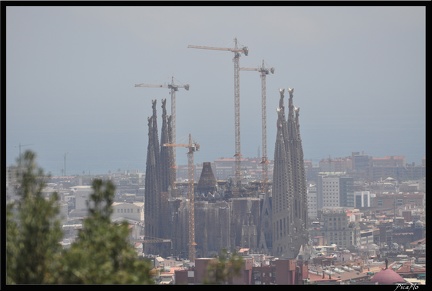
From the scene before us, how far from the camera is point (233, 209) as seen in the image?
137ft

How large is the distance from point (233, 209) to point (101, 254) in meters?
34.2

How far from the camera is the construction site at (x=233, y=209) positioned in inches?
1613

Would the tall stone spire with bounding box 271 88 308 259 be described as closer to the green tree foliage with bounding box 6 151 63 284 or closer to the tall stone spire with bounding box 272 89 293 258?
the tall stone spire with bounding box 272 89 293 258

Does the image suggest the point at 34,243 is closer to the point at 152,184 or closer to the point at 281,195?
the point at 281,195

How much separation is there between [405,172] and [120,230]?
168 ft

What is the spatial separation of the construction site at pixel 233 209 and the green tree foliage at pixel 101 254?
104ft

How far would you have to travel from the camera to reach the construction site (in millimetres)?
40969

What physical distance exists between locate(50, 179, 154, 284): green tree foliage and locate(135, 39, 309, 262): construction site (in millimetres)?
31825

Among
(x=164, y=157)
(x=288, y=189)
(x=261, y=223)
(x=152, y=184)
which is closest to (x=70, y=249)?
(x=288, y=189)

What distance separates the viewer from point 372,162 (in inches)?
2388

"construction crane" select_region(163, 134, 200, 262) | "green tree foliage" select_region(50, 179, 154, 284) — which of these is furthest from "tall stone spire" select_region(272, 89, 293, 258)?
"green tree foliage" select_region(50, 179, 154, 284)

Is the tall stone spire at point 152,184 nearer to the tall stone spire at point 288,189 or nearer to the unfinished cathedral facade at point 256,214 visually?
the unfinished cathedral facade at point 256,214

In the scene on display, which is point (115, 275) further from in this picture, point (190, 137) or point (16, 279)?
point (190, 137)
